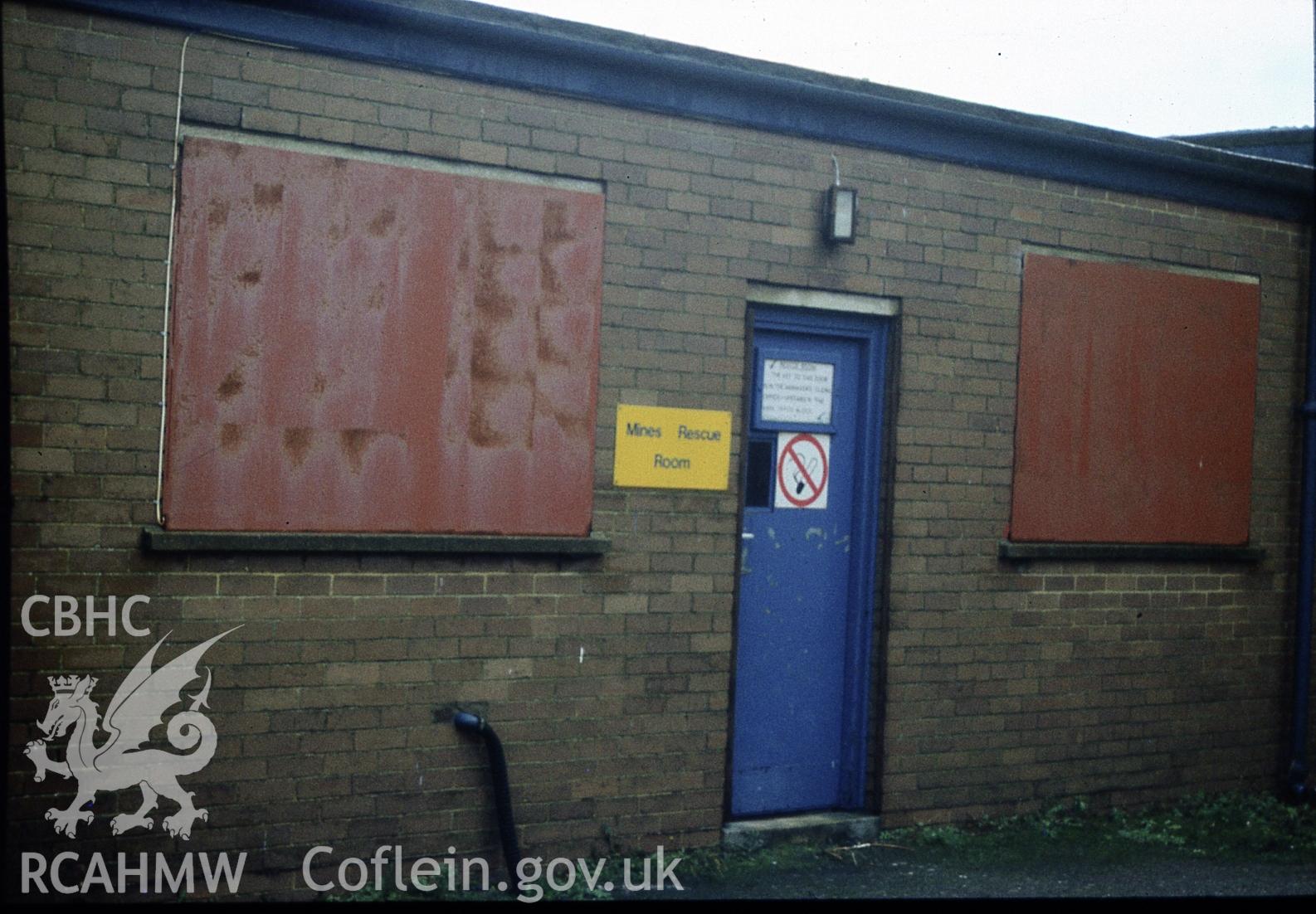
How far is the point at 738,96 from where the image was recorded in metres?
6.34

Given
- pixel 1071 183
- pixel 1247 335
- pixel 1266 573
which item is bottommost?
pixel 1266 573

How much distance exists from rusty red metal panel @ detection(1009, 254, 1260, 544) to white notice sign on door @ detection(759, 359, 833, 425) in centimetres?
118

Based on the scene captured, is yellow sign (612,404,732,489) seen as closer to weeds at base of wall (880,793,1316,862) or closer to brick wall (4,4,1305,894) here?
brick wall (4,4,1305,894)

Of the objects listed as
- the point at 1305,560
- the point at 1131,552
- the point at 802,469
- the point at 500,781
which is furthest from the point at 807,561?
the point at 1305,560

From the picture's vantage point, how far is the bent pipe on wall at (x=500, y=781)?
5.70 meters

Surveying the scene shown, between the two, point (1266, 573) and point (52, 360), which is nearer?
point (52, 360)

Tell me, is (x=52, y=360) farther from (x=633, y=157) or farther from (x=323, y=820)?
(x=633, y=157)

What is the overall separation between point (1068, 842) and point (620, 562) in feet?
9.43

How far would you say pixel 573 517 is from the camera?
601 centimetres

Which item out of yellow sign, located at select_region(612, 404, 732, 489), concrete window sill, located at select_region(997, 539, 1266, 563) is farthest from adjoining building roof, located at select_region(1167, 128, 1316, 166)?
yellow sign, located at select_region(612, 404, 732, 489)

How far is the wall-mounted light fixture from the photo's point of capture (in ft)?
21.5

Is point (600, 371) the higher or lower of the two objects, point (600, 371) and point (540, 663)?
the higher

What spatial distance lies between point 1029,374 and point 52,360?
477 centimetres

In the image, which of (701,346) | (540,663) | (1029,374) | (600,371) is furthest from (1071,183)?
(540,663)
